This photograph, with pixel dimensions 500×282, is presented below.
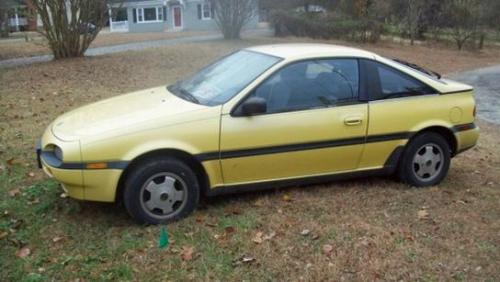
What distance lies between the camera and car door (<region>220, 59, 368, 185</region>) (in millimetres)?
4863

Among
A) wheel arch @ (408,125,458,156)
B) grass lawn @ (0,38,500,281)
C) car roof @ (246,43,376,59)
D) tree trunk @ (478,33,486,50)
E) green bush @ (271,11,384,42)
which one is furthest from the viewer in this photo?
tree trunk @ (478,33,486,50)

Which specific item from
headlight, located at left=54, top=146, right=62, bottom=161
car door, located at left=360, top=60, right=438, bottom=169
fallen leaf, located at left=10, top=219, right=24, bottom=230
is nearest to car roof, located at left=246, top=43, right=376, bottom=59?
car door, located at left=360, top=60, right=438, bottom=169

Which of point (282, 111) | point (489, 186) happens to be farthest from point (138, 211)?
point (489, 186)

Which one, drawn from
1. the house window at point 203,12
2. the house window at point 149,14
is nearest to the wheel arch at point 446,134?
the house window at point 203,12

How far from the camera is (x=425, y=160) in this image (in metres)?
5.70

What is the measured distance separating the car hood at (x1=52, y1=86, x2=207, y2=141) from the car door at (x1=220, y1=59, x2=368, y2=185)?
1.66 feet

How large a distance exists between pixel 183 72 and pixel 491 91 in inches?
327

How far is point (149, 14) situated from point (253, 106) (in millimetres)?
45726

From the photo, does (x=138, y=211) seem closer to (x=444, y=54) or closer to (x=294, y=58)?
(x=294, y=58)

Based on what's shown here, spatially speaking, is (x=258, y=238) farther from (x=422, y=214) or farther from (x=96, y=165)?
(x=422, y=214)

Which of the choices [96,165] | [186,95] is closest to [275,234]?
[96,165]

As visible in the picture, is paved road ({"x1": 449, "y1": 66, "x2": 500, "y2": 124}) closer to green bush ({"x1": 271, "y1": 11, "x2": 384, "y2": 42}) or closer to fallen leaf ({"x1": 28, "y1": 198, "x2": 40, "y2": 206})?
green bush ({"x1": 271, "y1": 11, "x2": 384, "y2": 42})

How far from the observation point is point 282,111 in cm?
500

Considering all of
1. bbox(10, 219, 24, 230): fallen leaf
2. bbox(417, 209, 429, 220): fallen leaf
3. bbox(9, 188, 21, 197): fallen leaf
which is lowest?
bbox(417, 209, 429, 220): fallen leaf
